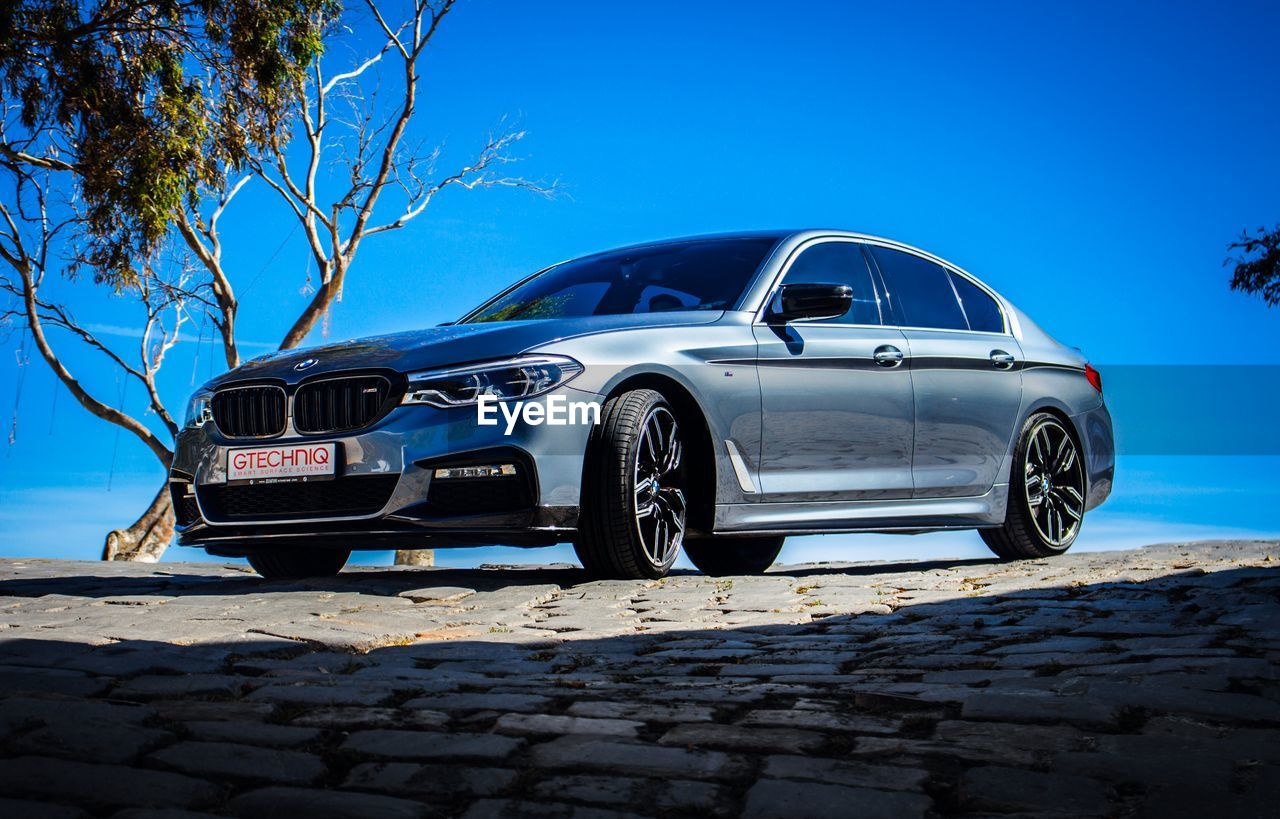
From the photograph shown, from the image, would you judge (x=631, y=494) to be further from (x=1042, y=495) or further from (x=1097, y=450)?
(x=1097, y=450)

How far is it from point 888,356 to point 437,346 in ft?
8.86

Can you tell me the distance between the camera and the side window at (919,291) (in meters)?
7.79

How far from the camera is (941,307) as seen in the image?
814 cm

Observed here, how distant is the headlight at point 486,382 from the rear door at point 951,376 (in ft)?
8.54

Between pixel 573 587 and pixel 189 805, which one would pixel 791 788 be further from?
pixel 573 587

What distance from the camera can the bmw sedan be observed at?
5.68 metres

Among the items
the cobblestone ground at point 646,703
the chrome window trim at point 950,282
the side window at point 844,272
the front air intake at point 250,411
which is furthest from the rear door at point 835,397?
the front air intake at point 250,411

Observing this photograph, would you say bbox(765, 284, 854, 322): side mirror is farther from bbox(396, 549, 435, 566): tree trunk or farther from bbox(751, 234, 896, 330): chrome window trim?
bbox(396, 549, 435, 566): tree trunk

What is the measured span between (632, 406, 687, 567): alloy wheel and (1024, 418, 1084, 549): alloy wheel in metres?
2.93

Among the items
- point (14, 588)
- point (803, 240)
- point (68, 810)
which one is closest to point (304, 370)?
point (14, 588)

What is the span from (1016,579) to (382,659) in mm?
3767

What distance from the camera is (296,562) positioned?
24.5 ft

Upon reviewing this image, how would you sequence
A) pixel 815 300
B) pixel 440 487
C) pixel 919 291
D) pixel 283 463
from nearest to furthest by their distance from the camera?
pixel 440 487 < pixel 283 463 < pixel 815 300 < pixel 919 291

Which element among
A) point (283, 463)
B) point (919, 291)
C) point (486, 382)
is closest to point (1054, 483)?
point (919, 291)
